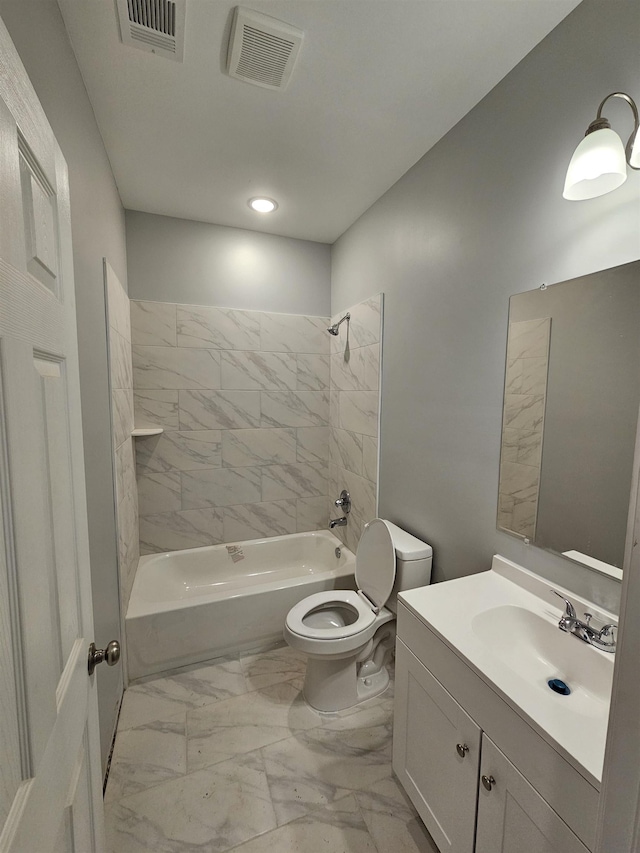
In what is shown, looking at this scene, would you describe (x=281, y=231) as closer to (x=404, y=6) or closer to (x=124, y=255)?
(x=124, y=255)

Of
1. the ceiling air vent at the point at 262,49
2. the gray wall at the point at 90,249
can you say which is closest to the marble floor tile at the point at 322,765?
the gray wall at the point at 90,249

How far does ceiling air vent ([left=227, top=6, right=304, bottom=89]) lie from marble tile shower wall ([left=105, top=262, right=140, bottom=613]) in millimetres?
979

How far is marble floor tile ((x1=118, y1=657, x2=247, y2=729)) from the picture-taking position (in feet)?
5.74

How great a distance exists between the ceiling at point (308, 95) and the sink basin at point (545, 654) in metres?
1.87

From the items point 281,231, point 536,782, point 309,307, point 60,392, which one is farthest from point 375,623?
point 281,231

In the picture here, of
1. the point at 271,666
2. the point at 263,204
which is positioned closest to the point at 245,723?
the point at 271,666

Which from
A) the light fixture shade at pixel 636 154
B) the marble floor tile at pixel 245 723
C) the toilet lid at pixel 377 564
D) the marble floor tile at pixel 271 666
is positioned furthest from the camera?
the marble floor tile at pixel 271 666

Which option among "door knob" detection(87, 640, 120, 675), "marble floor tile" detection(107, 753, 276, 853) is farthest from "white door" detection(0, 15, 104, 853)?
"marble floor tile" detection(107, 753, 276, 853)

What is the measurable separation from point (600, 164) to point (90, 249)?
5.59ft

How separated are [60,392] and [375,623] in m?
1.70

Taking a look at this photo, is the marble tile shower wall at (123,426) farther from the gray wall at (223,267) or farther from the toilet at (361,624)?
the toilet at (361,624)

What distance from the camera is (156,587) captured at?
237 centimetres

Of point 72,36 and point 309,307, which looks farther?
point 309,307

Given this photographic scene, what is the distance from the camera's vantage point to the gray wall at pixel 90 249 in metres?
0.96
